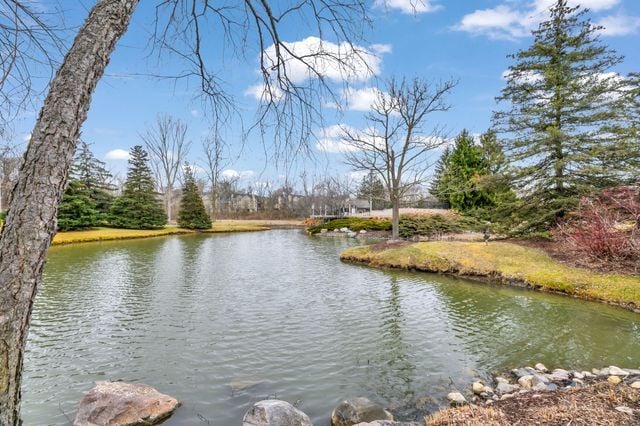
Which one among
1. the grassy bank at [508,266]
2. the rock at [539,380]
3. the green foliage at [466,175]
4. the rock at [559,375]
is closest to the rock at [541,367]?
the rock at [559,375]

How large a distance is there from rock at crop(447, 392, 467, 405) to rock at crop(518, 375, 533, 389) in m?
0.86

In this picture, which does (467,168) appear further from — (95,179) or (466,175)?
(95,179)

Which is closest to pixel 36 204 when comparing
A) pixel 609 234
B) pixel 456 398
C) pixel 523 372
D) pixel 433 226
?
pixel 456 398

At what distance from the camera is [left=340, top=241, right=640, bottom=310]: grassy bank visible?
8.82 meters

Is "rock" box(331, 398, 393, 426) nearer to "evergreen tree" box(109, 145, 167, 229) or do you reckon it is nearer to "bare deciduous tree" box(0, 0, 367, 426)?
"bare deciduous tree" box(0, 0, 367, 426)

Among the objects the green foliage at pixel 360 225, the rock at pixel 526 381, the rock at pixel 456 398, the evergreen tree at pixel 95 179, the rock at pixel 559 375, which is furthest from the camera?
the green foliage at pixel 360 225

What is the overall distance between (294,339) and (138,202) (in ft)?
87.6

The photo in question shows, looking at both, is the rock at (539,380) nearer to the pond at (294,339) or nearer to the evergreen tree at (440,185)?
the pond at (294,339)

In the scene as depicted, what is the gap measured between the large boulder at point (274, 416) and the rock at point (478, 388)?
6.93 feet

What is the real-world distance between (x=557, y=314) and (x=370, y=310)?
395 centimetres

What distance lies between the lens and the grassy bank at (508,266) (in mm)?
8820

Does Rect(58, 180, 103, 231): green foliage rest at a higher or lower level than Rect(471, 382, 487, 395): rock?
higher

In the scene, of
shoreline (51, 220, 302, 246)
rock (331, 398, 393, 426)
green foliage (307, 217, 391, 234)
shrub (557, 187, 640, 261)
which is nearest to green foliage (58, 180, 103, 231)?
shoreline (51, 220, 302, 246)

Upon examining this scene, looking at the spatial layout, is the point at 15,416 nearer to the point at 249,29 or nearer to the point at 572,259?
the point at 249,29
